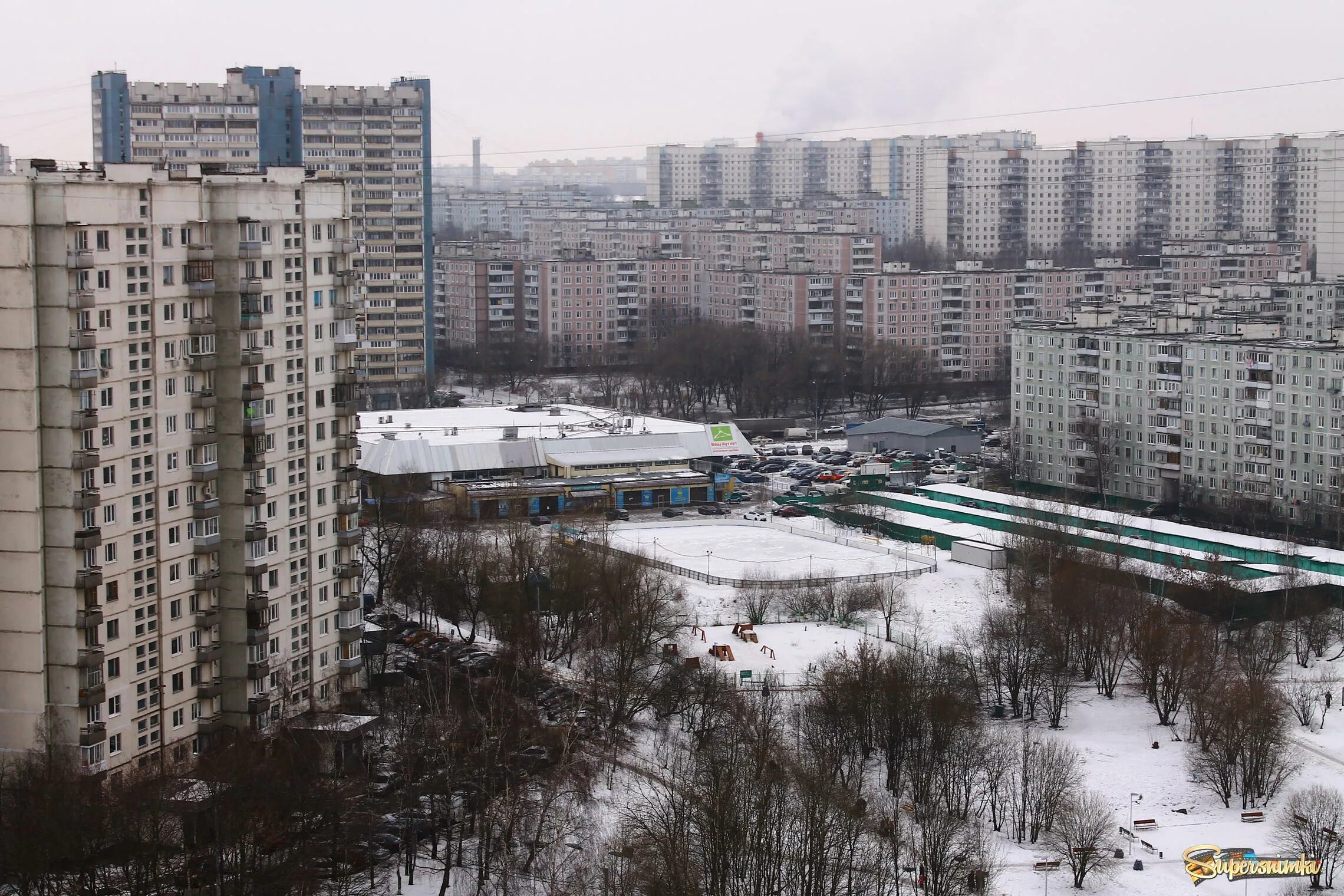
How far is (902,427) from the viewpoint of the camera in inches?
1438

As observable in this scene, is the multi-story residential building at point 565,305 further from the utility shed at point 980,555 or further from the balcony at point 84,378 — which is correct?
the balcony at point 84,378

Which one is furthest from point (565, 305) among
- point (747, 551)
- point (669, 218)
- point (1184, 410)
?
point (747, 551)

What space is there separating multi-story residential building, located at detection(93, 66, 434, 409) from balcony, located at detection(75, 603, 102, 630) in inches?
1051

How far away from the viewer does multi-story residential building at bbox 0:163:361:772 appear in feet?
48.9

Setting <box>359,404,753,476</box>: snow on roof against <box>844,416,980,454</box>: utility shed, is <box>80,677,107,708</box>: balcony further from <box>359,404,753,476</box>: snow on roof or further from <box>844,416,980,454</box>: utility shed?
<box>844,416,980,454</box>: utility shed

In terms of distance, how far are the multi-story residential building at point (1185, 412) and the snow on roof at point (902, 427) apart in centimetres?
249

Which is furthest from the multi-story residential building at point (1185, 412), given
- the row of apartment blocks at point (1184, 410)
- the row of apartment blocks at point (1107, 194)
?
the row of apartment blocks at point (1107, 194)

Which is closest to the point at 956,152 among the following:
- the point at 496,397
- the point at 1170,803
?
the point at 496,397

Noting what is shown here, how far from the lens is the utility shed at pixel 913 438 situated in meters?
35.9

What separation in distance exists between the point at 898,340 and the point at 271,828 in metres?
33.6

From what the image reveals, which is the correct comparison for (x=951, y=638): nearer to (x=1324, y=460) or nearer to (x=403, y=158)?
(x=1324, y=460)

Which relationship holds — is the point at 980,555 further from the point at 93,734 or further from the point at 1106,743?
the point at 93,734

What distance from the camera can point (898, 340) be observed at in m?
46.0

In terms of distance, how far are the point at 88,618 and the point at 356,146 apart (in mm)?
29830
